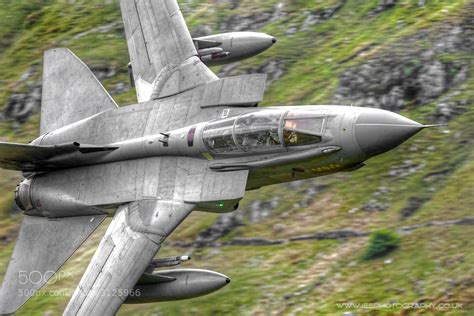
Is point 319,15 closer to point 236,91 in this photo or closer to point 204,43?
point 204,43

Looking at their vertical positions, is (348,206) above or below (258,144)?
below

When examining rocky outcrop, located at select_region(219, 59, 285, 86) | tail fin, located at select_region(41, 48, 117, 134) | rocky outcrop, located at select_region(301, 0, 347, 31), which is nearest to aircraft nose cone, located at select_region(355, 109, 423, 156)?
tail fin, located at select_region(41, 48, 117, 134)

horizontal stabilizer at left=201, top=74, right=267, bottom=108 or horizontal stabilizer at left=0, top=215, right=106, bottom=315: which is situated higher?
horizontal stabilizer at left=201, top=74, right=267, bottom=108

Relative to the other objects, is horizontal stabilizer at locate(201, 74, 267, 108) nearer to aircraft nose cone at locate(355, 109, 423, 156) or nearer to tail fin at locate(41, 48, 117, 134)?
aircraft nose cone at locate(355, 109, 423, 156)

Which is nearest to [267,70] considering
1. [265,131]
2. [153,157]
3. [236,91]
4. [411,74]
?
[411,74]

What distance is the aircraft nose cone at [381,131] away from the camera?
17781mm

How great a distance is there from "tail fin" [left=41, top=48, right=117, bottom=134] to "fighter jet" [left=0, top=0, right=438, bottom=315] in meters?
0.03

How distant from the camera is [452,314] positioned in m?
18.8

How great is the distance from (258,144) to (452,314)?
535 centimetres

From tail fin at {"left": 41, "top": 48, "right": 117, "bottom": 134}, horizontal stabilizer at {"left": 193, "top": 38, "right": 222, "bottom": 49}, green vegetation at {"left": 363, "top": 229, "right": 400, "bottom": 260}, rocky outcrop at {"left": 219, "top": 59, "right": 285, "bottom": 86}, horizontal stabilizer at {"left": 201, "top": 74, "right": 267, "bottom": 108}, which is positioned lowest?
green vegetation at {"left": 363, "top": 229, "right": 400, "bottom": 260}

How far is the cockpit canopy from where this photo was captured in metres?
18.4

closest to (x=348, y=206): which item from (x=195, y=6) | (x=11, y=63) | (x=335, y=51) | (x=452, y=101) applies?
(x=452, y=101)

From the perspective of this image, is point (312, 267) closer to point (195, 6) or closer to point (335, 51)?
point (335, 51)

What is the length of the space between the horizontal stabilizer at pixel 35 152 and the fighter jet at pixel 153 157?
31 mm
